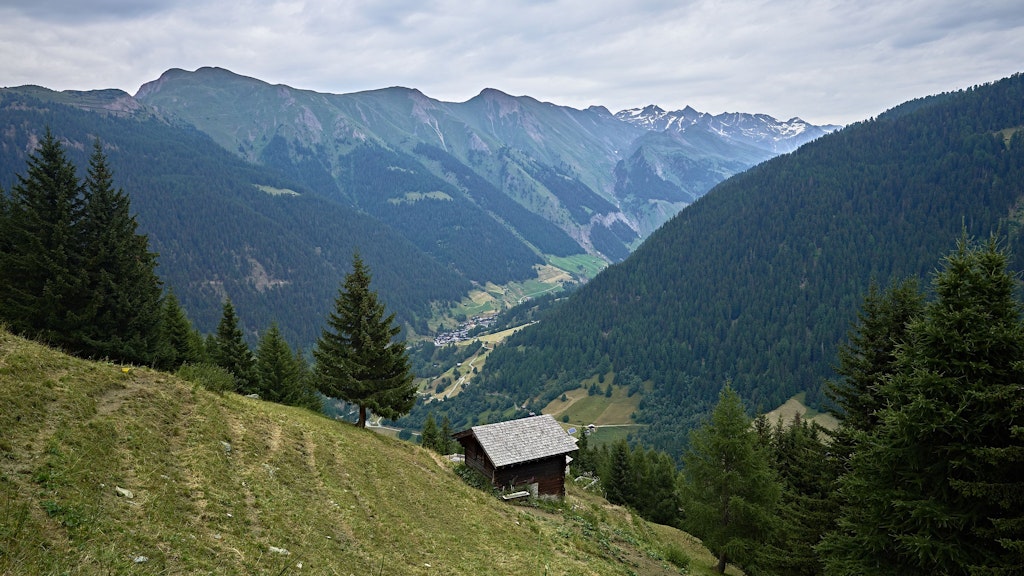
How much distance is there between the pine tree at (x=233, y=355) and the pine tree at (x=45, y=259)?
1874 cm

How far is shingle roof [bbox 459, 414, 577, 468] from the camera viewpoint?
36000 millimetres

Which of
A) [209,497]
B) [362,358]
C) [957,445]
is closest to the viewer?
[957,445]

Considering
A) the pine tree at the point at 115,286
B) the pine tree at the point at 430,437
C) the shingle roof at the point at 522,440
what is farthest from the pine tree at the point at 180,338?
the pine tree at the point at 430,437

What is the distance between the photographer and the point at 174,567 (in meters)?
10.6

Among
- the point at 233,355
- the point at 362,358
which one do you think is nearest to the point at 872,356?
the point at 362,358

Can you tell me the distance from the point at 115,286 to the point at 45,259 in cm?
356

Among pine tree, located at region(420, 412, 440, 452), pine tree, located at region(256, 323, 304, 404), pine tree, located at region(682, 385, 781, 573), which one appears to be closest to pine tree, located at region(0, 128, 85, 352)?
pine tree, located at region(256, 323, 304, 404)

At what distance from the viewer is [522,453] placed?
3659cm

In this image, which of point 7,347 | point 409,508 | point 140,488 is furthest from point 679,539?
point 7,347

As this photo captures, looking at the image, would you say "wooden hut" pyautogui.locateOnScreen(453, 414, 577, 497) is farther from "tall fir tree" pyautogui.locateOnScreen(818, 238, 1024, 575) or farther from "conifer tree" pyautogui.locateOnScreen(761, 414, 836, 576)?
"tall fir tree" pyautogui.locateOnScreen(818, 238, 1024, 575)

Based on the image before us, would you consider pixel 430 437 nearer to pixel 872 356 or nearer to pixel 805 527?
pixel 805 527

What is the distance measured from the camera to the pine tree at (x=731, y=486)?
32.1m

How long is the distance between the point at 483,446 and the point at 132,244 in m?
26.6

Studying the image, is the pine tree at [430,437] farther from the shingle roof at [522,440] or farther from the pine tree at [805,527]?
the pine tree at [805,527]
